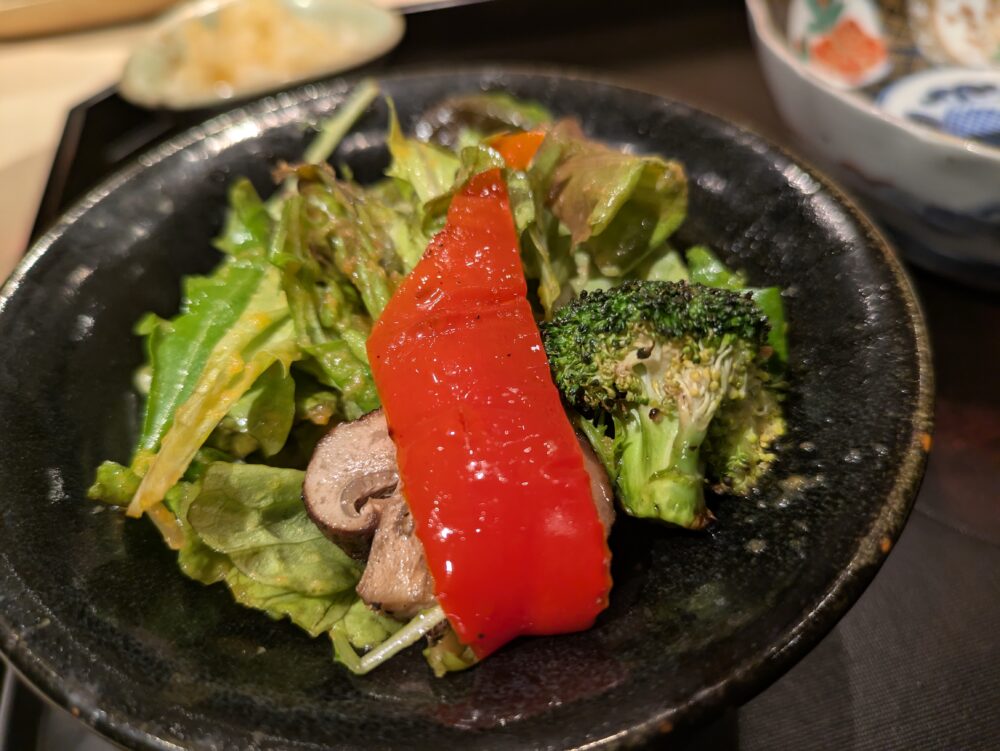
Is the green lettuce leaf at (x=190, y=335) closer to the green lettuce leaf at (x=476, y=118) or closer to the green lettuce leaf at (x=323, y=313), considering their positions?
the green lettuce leaf at (x=323, y=313)

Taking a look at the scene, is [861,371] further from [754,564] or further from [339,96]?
[339,96]

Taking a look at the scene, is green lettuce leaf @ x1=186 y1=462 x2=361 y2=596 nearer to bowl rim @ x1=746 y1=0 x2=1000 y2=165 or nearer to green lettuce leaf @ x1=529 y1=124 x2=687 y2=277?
green lettuce leaf @ x1=529 y1=124 x2=687 y2=277

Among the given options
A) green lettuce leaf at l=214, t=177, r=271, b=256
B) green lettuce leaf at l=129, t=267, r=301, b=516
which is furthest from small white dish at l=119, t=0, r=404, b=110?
green lettuce leaf at l=129, t=267, r=301, b=516

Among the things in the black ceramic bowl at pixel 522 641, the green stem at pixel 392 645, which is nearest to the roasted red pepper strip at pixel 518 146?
the black ceramic bowl at pixel 522 641

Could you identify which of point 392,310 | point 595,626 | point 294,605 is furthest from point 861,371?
point 294,605

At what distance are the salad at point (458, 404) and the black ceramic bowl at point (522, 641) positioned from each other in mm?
62

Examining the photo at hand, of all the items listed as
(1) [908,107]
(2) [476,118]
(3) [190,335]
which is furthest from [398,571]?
(1) [908,107]

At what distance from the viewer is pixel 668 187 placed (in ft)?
4.97

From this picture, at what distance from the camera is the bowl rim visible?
5.48 ft

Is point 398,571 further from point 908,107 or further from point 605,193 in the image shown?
point 908,107

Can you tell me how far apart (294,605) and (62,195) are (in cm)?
203

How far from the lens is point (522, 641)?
45.8 inches

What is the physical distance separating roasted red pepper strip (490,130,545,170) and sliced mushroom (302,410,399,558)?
660 mm

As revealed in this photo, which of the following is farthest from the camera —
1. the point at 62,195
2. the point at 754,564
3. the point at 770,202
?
the point at 62,195
